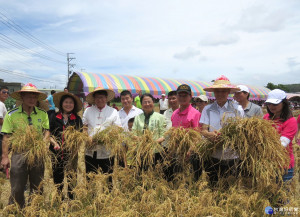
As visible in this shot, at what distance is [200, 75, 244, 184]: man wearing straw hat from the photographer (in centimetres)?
248

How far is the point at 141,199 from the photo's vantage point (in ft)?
8.05

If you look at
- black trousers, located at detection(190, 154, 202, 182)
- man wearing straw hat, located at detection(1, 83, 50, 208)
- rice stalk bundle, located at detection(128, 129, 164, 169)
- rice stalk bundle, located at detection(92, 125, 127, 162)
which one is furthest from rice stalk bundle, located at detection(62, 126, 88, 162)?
black trousers, located at detection(190, 154, 202, 182)

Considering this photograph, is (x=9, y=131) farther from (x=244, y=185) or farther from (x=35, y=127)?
(x=244, y=185)

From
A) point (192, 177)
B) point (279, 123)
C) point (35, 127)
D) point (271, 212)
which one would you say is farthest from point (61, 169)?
point (279, 123)

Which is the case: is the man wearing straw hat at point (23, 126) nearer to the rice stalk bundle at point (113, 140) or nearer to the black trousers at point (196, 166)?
the rice stalk bundle at point (113, 140)

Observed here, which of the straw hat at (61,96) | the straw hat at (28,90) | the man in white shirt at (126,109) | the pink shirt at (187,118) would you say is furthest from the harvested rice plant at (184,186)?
the man in white shirt at (126,109)

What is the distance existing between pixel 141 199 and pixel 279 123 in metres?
1.68

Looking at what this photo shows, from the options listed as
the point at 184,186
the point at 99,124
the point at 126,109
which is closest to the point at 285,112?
the point at 184,186

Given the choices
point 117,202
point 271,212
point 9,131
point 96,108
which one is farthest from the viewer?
point 96,108

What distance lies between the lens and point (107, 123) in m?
3.13

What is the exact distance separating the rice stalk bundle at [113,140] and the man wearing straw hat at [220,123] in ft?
3.33

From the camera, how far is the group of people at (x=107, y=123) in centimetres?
251

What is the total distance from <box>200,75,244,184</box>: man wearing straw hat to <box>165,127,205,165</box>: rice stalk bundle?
12 centimetres

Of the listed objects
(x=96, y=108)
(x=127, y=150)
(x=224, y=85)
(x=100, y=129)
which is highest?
(x=224, y=85)
